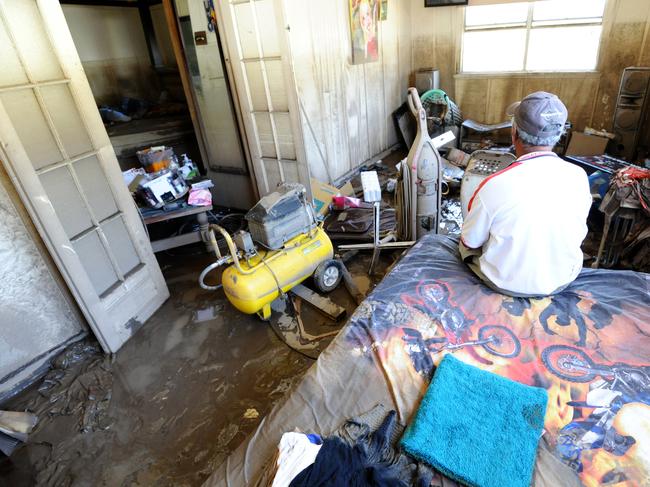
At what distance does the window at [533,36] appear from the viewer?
5.15 m

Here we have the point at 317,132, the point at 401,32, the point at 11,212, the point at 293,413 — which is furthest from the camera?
the point at 401,32

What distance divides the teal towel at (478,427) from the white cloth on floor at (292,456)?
13.0 inches

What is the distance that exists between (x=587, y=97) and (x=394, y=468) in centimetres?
600

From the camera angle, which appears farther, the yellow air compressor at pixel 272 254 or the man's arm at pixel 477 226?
the yellow air compressor at pixel 272 254

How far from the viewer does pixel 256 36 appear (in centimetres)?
364

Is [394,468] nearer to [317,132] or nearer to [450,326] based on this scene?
[450,326]

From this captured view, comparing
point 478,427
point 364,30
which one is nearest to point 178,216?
point 478,427

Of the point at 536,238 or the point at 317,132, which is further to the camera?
the point at 317,132

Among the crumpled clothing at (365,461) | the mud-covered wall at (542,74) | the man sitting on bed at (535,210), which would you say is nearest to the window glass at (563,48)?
the mud-covered wall at (542,74)

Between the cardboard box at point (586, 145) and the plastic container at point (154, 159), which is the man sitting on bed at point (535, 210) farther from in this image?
the cardboard box at point (586, 145)

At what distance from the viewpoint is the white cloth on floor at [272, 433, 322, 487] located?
1215mm

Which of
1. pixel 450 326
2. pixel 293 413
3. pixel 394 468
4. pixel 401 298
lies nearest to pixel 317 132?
pixel 401 298

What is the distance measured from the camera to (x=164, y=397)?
2426 millimetres

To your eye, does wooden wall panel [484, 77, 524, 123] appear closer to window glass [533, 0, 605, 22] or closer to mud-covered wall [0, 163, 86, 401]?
window glass [533, 0, 605, 22]
